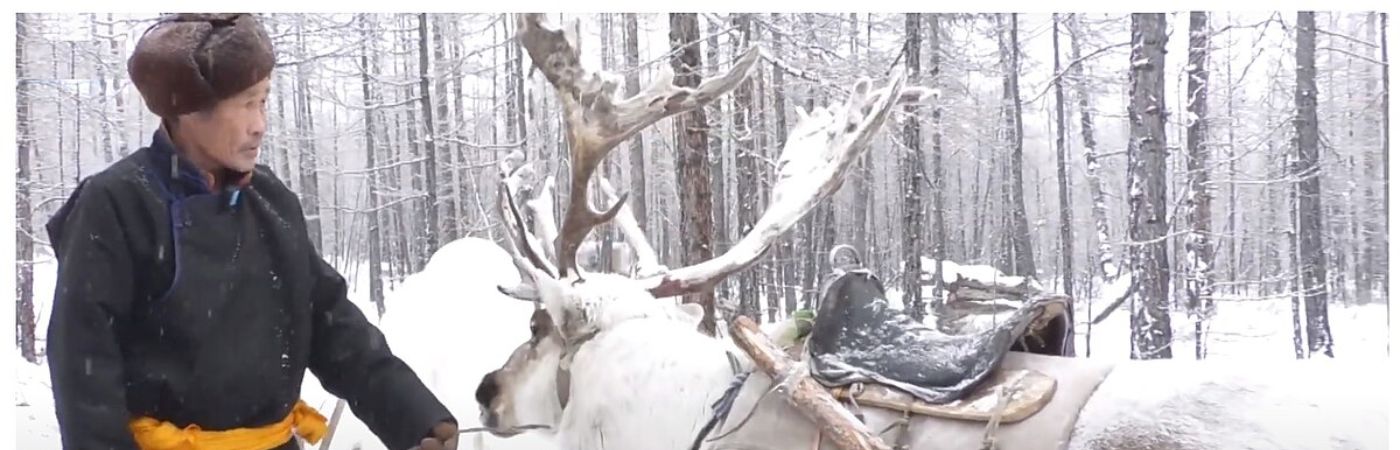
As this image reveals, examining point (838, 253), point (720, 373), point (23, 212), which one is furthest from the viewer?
point (838, 253)

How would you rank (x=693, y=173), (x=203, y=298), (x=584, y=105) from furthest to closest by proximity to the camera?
(x=693, y=173) < (x=584, y=105) < (x=203, y=298)

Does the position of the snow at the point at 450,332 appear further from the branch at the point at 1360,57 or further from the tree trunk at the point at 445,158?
the branch at the point at 1360,57

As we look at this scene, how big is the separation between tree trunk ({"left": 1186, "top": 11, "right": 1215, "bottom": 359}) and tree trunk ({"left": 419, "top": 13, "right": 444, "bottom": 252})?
1414 millimetres

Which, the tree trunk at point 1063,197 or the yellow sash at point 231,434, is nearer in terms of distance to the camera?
the yellow sash at point 231,434

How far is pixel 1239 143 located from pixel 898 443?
1.01 m

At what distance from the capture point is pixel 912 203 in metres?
2.27

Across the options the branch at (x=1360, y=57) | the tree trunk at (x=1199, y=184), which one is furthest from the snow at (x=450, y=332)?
the branch at (x=1360, y=57)

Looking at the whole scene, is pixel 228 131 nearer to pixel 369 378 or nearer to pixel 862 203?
pixel 369 378

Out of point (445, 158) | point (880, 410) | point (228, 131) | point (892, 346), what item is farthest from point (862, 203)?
point (228, 131)

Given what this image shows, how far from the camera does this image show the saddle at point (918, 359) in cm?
157

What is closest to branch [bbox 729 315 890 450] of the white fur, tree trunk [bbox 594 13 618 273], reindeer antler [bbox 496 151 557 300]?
the white fur

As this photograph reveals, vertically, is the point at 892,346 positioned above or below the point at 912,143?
below

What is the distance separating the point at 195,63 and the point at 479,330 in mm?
872

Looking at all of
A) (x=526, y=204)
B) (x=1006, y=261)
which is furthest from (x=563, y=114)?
(x=1006, y=261)
